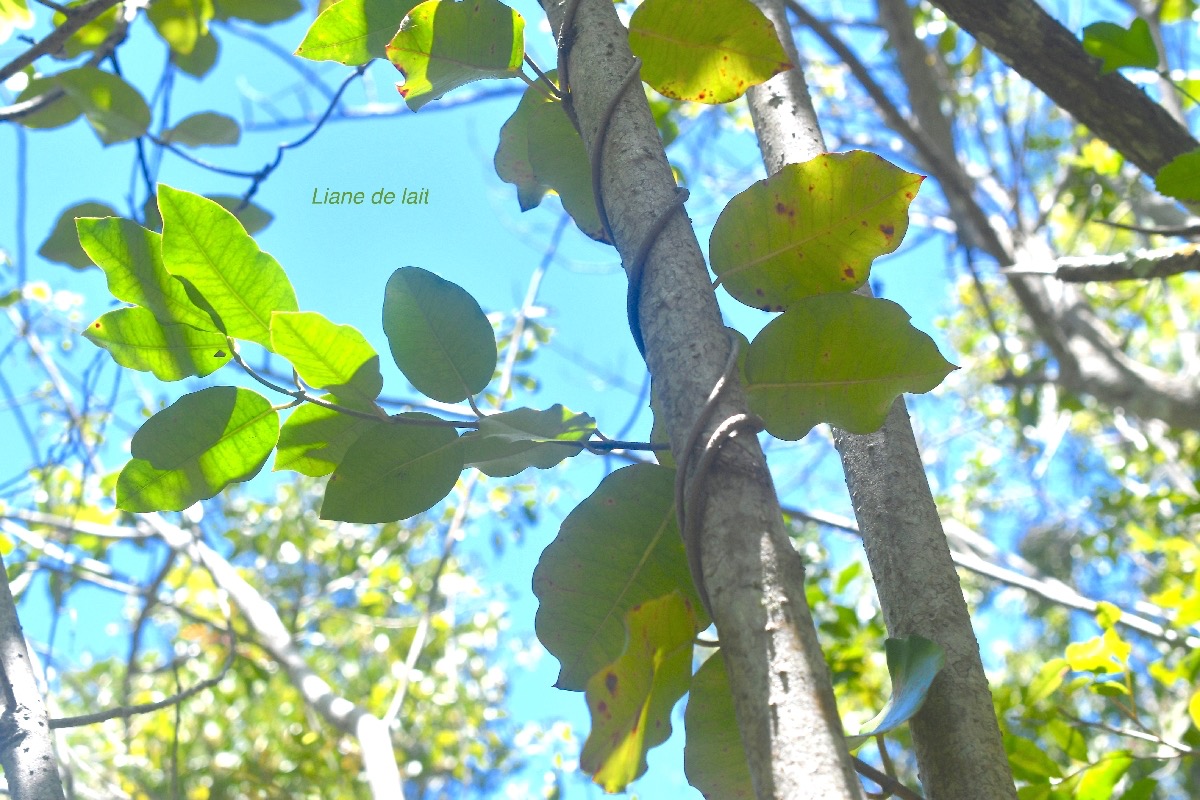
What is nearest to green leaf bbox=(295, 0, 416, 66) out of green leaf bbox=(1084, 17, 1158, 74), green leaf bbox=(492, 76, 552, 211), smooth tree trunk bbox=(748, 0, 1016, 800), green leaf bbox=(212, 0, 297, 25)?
green leaf bbox=(492, 76, 552, 211)

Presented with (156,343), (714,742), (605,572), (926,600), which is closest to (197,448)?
(156,343)

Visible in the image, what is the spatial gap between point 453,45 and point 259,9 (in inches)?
33.8

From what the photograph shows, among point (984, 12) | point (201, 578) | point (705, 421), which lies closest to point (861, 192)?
point (705, 421)

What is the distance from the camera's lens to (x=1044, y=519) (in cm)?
624

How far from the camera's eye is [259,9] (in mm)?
1416

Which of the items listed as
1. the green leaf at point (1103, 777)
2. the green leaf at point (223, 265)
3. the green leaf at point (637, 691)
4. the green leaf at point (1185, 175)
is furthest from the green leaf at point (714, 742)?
the green leaf at point (1185, 175)

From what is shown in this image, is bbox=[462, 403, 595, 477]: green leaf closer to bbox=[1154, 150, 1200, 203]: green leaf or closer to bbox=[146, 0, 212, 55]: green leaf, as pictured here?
bbox=[1154, 150, 1200, 203]: green leaf

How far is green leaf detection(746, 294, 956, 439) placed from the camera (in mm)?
606

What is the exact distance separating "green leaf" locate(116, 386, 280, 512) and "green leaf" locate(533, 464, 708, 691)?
0.23 metres

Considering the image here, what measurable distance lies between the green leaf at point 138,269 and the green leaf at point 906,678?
50cm

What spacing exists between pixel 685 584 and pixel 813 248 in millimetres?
241

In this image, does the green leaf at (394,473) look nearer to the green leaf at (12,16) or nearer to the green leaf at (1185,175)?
the green leaf at (1185,175)

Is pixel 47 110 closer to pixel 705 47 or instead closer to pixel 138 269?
pixel 138 269

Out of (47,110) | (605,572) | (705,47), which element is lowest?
(605,572)
